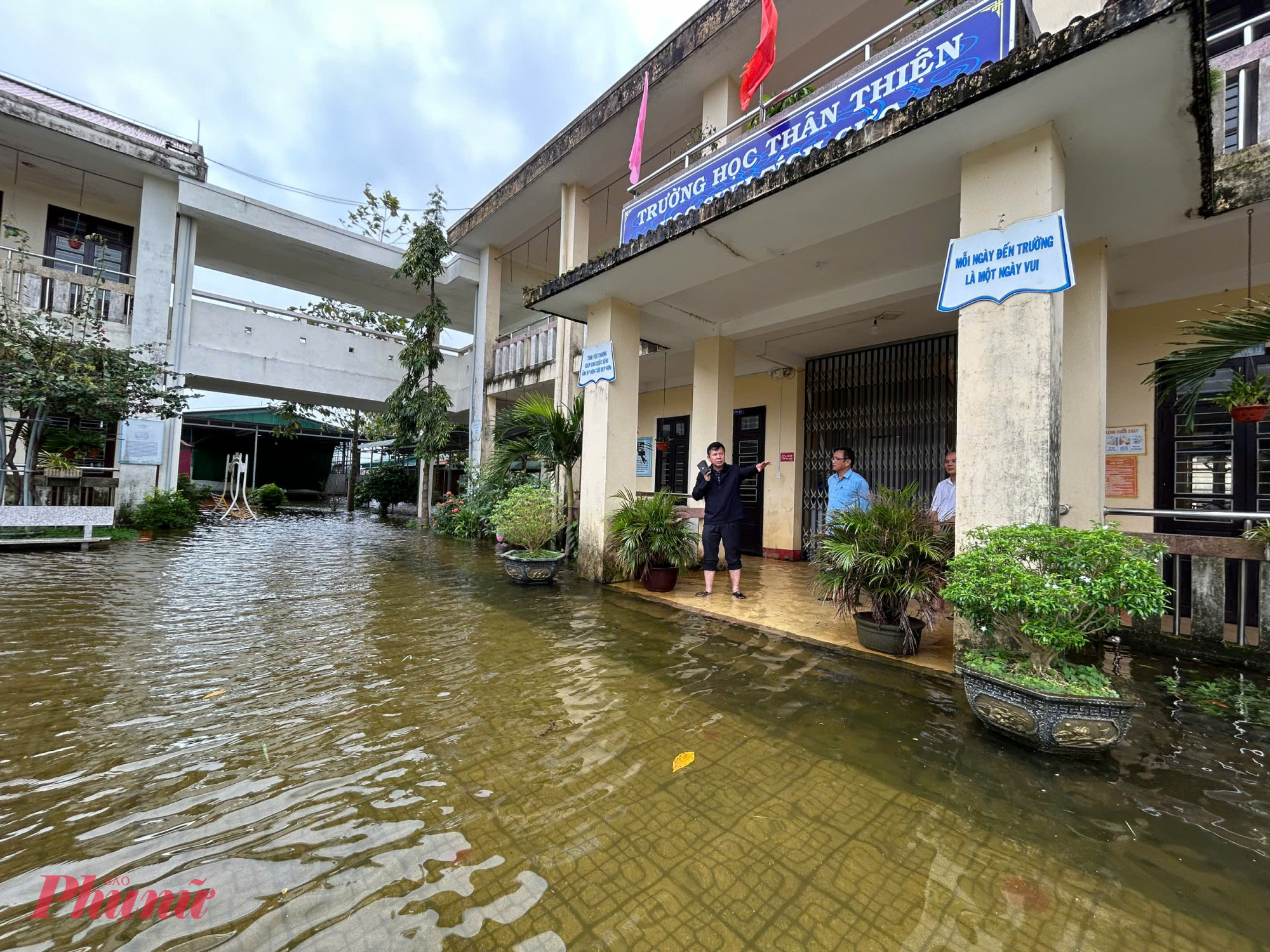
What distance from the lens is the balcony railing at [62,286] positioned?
916 cm

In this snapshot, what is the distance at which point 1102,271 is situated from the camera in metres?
4.31

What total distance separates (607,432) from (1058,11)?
5017 mm

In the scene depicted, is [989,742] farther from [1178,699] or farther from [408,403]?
A: [408,403]

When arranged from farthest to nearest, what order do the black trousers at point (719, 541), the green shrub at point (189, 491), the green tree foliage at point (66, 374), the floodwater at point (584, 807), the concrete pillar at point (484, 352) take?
the green shrub at point (189, 491) → the concrete pillar at point (484, 352) → the green tree foliage at point (66, 374) → the black trousers at point (719, 541) → the floodwater at point (584, 807)

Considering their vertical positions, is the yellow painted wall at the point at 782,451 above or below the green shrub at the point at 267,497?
above

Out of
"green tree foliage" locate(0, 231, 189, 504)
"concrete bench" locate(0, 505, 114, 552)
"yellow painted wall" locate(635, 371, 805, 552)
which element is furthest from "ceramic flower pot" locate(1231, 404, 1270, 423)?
"green tree foliage" locate(0, 231, 189, 504)

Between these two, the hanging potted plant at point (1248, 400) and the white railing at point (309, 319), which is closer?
the hanging potted plant at point (1248, 400)

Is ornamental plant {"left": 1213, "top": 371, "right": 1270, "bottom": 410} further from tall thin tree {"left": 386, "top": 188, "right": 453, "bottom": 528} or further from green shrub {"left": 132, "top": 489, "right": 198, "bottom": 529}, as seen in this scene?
green shrub {"left": 132, "top": 489, "right": 198, "bottom": 529}

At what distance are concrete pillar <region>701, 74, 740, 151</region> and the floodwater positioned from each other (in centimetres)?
657

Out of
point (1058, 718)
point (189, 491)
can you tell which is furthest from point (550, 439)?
point (189, 491)

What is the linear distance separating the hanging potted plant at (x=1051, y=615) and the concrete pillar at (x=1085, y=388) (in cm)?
187

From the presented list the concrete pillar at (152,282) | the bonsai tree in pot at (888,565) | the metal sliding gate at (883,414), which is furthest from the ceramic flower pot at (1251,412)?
the concrete pillar at (152,282)

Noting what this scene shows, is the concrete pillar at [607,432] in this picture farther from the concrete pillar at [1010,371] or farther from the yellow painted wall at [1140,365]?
the yellow painted wall at [1140,365]

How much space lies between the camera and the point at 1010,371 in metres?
3.23
